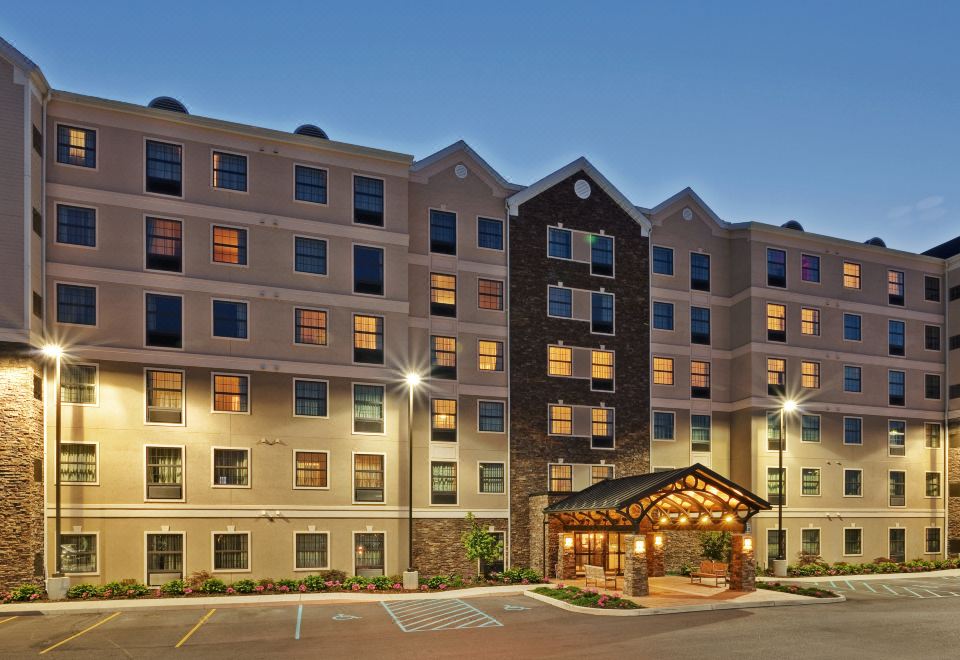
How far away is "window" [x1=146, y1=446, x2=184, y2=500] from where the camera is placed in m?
32.8

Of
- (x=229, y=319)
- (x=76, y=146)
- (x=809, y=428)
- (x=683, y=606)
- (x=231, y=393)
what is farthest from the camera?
(x=809, y=428)

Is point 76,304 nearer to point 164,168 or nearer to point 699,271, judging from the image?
point 164,168

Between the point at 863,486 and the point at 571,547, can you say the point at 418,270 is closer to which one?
the point at 571,547

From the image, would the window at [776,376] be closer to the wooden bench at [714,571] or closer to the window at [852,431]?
the window at [852,431]

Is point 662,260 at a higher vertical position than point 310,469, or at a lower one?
higher

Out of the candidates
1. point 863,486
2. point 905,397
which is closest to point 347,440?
point 863,486

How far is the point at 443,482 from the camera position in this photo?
124ft

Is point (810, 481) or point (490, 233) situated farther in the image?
point (810, 481)

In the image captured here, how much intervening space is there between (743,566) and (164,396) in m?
24.6

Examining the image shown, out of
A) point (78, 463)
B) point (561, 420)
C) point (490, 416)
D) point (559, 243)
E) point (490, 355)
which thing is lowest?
point (78, 463)

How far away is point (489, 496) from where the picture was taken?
38.4 metres

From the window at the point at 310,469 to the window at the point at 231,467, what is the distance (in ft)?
6.77

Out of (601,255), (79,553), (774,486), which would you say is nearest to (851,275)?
(774,486)

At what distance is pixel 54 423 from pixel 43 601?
6.66 meters
